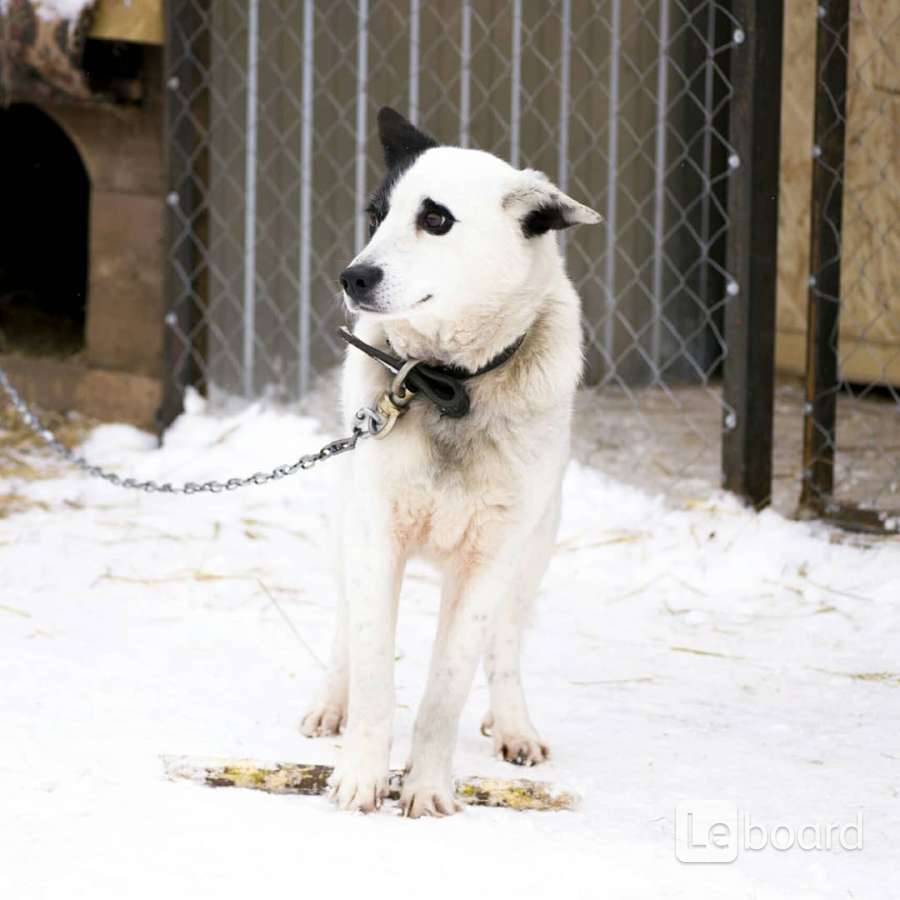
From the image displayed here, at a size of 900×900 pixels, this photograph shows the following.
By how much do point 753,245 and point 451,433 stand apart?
1975 millimetres

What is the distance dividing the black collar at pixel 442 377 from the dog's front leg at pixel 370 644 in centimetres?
17

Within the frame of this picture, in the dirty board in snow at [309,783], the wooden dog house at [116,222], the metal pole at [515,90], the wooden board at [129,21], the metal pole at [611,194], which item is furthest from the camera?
the metal pole at [611,194]

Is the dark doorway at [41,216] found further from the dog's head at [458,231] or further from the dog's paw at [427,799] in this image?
the dog's paw at [427,799]

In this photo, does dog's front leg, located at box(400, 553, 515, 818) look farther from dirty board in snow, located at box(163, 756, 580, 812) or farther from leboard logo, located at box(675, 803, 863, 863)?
leboard logo, located at box(675, 803, 863, 863)

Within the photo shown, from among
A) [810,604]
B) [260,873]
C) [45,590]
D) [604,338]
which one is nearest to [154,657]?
[45,590]

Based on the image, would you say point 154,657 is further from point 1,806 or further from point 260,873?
point 260,873

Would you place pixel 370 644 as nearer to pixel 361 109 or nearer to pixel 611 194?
pixel 361 109

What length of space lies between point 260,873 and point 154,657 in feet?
3.64

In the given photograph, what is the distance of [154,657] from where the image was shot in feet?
9.67

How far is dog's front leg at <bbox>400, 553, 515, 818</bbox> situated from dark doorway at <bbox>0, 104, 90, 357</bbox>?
417cm

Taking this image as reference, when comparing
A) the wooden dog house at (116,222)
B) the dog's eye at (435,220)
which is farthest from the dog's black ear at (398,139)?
the wooden dog house at (116,222)

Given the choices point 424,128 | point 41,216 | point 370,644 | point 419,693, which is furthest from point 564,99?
point 370,644

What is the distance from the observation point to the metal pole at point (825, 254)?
12.8 ft

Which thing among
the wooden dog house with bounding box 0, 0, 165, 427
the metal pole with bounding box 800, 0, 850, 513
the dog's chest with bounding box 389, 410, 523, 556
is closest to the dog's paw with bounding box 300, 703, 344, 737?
the dog's chest with bounding box 389, 410, 523, 556
